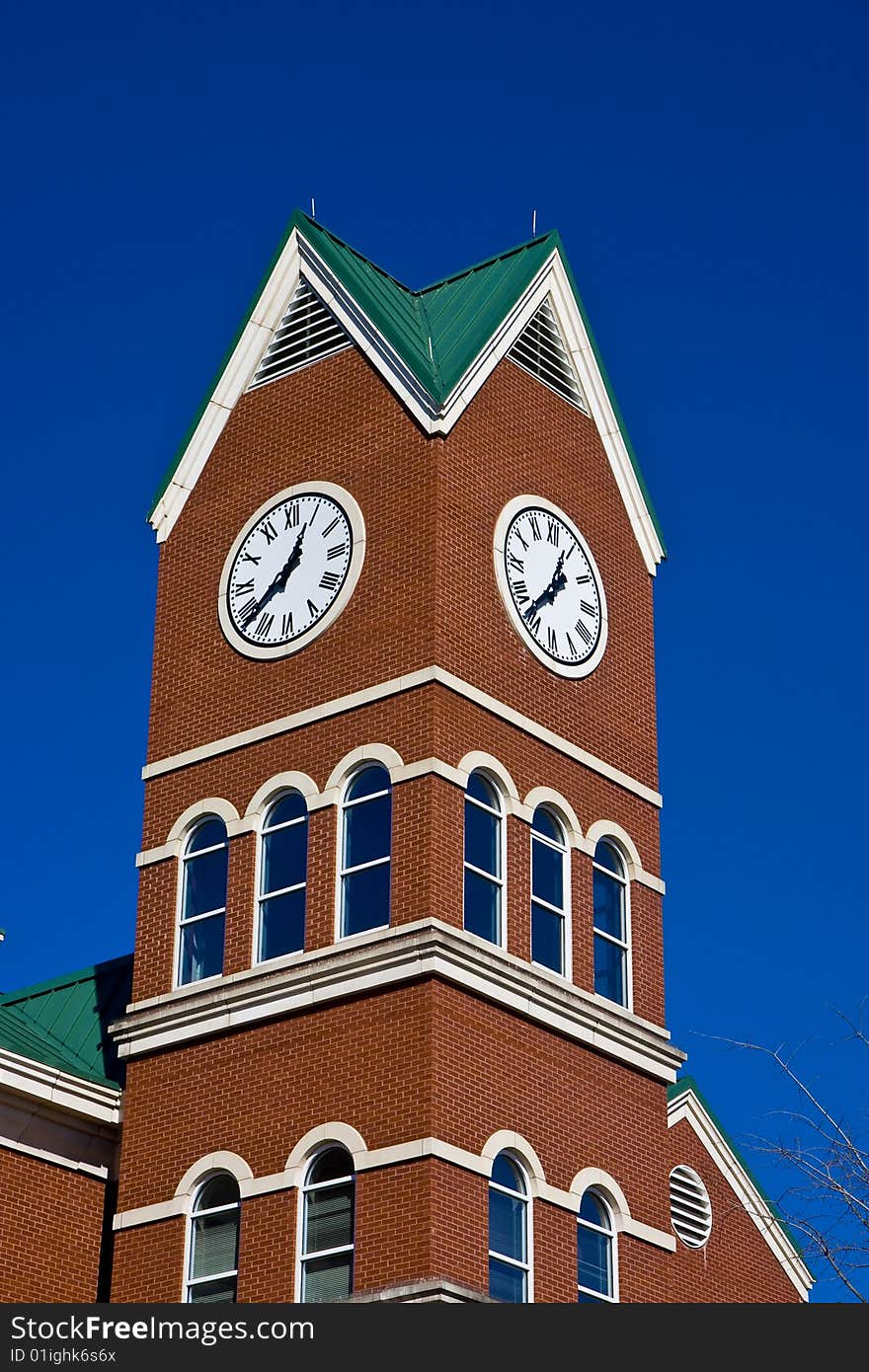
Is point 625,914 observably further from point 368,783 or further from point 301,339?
point 301,339

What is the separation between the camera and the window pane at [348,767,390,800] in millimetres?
31688

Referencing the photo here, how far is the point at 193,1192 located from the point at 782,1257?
11614mm

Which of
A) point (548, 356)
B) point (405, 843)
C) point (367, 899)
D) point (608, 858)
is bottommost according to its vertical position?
point (367, 899)

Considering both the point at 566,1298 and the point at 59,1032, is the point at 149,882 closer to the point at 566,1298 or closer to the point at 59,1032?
the point at 59,1032

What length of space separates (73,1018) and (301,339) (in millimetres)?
10304

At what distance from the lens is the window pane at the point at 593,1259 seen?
102ft

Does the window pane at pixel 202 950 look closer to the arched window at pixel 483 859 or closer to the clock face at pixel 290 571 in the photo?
the arched window at pixel 483 859

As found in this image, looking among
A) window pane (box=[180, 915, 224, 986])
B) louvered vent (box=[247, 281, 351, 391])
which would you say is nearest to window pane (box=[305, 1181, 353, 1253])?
window pane (box=[180, 915, 224, 986])

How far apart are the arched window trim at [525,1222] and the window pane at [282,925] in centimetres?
385

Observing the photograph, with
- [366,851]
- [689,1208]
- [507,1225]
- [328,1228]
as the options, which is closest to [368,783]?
[366,851]

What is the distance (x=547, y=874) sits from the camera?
32.8 metres

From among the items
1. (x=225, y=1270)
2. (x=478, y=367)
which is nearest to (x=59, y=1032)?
(x=225, y=1270)

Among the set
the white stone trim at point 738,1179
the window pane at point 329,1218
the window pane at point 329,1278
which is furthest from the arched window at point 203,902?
the white stone trim at point 738,1179

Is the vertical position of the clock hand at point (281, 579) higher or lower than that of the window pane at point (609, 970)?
higher
